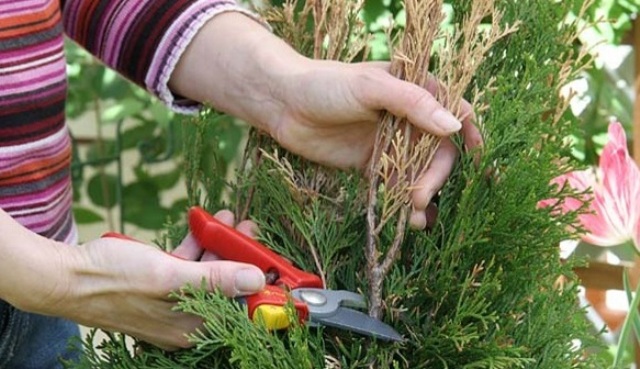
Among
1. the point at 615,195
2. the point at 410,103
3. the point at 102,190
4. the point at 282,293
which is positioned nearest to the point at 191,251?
the point at 282,293

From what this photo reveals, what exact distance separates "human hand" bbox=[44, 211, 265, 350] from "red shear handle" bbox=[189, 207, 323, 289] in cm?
5

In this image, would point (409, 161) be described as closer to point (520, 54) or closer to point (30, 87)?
point (520, 54)

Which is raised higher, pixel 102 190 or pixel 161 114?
pixel 161 114

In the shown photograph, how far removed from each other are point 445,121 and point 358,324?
0.17 meters

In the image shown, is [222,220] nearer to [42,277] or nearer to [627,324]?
[42,277]

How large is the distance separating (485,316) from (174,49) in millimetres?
444

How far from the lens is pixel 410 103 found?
880mm

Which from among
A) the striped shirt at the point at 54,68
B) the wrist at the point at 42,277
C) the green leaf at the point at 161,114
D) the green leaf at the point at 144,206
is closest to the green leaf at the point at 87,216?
the green leaf at the point at 144,206

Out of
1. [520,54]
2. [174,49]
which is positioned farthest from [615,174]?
[174,49]

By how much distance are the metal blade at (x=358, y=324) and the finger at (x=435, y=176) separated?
0.10m

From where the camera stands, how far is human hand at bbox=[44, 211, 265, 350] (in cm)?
88

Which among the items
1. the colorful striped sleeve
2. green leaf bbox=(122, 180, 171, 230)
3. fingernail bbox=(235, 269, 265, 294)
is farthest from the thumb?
green leaf bbox=(122, 180, 171, 230)

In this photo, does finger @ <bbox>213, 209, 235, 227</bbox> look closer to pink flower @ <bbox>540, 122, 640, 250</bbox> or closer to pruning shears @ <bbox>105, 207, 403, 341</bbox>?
pruning shears @ <bbox>105, 207, 403, 341</bbox>

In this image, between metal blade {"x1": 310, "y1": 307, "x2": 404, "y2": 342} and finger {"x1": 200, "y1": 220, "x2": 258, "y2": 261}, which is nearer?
metal blade {"x1": 310, "y1": 307, "x2": 404, "y2": 342}
